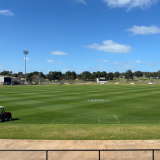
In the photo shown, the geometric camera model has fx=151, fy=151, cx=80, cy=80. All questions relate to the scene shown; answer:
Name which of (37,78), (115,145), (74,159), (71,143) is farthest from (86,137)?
(37,78)

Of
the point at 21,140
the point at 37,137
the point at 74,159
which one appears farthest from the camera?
the point at 37,137

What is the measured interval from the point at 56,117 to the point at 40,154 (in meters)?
12.5

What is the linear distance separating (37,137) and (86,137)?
164 inches

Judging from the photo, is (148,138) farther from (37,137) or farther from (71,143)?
(37,137)

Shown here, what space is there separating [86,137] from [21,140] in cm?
527

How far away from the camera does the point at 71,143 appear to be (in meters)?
11.5

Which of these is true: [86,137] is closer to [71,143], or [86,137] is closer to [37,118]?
[71,143]

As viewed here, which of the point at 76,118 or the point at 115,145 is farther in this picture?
the point at 76,118

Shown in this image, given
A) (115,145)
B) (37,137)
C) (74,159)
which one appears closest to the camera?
(74,159)

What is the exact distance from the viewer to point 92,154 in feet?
32.1

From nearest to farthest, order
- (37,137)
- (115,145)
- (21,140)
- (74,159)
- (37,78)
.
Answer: (74,159), (115,145), (21,140), (37,137), (37,78)

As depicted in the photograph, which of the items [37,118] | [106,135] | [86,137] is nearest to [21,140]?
[86,137]

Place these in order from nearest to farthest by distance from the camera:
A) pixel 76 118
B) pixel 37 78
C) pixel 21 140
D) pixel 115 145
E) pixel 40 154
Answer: pixel 40 154 < pixel 115 145 < pixel 21 140 < pixel 76 118 < pixel 37 78

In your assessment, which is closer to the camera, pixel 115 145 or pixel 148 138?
pixel 115 145
